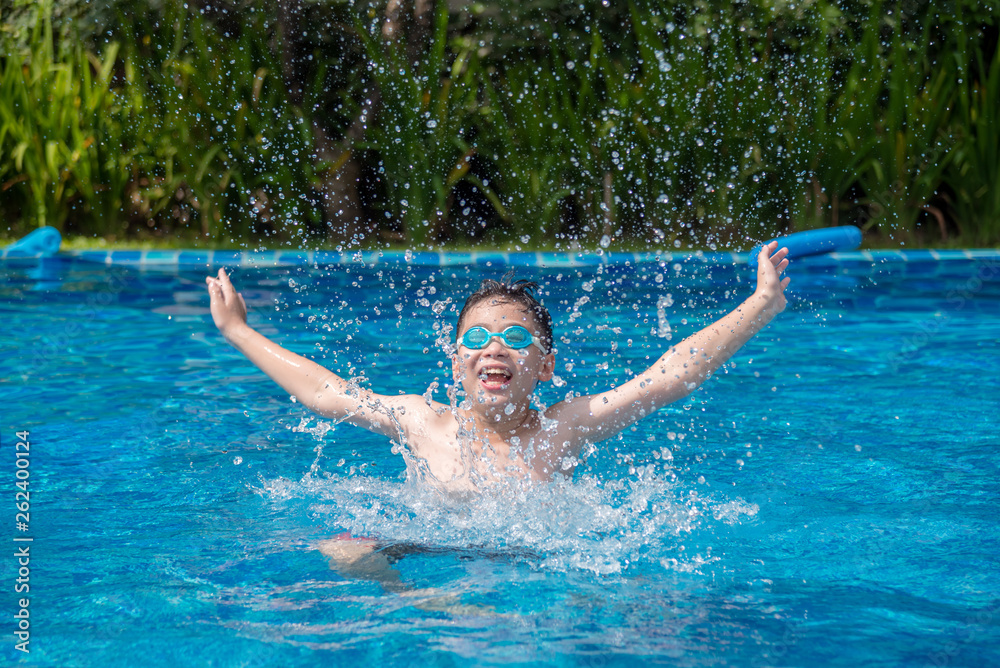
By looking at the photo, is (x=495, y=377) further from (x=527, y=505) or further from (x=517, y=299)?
(x=527, y=505)

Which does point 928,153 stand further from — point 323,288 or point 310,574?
point 310,574

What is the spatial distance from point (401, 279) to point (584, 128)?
6.98ft

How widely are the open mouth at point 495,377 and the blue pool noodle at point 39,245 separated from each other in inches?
198

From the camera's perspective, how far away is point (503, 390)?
310 centimetres

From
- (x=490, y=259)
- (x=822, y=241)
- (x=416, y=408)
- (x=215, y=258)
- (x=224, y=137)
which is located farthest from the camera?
(x=224, y=137)

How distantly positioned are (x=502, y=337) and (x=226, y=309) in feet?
2.80

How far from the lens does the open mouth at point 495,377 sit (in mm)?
3053

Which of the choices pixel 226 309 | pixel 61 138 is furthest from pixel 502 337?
pixel 61 138

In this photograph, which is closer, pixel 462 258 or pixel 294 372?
pixel 294 372

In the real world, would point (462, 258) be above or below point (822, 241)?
above

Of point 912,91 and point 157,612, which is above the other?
point 912,91

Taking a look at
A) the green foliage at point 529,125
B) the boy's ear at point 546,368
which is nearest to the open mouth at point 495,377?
the boy's ear at point 546,368

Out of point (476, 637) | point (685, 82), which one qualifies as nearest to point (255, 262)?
point (685, 82)

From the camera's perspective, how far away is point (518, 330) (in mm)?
3033
